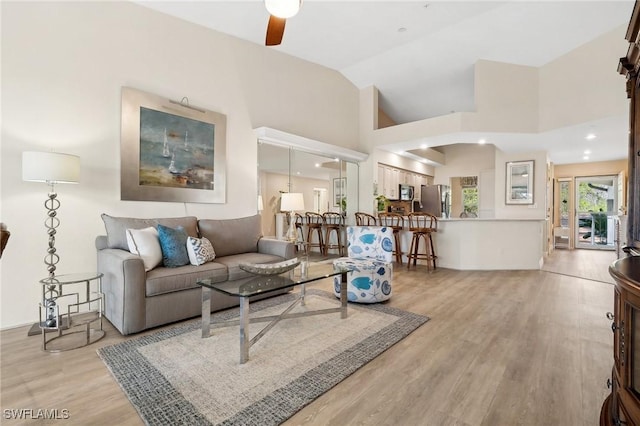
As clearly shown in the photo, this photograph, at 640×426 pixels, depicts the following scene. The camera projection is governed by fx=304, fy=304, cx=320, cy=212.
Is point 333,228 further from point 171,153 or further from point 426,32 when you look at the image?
point 426,32

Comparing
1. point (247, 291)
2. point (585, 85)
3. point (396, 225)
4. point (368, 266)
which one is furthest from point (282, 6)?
point (585, 85)

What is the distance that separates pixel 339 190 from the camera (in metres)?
6.63

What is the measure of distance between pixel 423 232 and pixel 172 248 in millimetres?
4036

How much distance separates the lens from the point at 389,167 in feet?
24.6

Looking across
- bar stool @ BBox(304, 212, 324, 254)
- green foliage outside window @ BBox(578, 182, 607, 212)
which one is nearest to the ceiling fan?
bar stool @ BBox(304, 212, 324, 254)

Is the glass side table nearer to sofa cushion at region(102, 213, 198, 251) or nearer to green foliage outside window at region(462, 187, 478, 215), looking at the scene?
sofa cushion at region(102, 213, 198, 251)

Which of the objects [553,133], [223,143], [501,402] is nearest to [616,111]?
[553,133]

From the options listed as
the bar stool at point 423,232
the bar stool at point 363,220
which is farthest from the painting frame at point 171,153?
the bar stool at point 423,232

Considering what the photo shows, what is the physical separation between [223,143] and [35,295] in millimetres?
2639

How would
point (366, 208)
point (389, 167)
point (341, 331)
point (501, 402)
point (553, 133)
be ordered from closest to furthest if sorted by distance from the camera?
point (501, 402) < point (341, 331) < point (553, 133) < point (366, 208) < point (389, 167)

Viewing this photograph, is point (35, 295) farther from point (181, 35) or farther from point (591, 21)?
point (591, 21)

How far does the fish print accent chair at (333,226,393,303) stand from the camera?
333cm

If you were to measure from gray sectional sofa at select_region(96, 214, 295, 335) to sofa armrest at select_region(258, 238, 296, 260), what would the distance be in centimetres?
5

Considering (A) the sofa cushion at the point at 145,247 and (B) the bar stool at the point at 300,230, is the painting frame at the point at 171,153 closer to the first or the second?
(A) the sofa cushion at the point at 145,247
